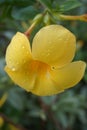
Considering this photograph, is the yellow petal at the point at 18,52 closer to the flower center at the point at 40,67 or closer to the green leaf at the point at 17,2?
the flower center at the point at 40,67

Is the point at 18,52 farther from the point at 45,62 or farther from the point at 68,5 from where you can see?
the point at 68,5

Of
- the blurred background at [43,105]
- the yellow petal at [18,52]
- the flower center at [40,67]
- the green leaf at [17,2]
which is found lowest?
the blurred background at [43,105]

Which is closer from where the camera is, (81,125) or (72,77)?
(72,77)

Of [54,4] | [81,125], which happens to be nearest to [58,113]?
[81,125]

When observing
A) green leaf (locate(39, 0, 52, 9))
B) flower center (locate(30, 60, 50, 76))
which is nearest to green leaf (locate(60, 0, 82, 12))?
green leaf (locate(39, 0, 52, 9))

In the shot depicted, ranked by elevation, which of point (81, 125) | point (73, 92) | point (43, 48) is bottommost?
point (81, 125)

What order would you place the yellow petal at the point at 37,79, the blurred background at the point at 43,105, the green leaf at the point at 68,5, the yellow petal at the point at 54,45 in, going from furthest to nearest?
the blurred background at the point at 43,105 → the green leaf at the point at 68,5 → the yellow petal at the point at 37,79 → the yellow petal at the point at 54,45

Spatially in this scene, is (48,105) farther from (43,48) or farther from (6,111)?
(43,48)

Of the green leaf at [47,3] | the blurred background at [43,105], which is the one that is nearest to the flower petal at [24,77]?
the green leaf at [47,3]
